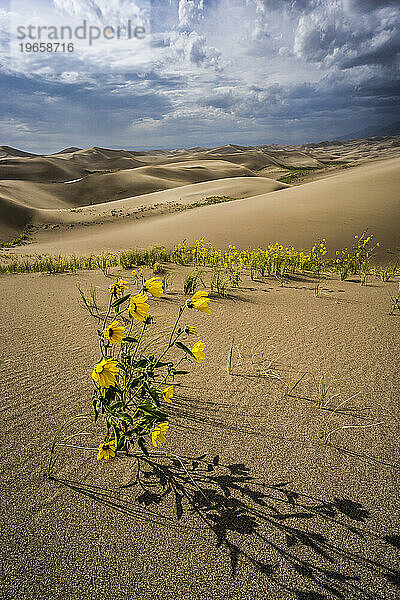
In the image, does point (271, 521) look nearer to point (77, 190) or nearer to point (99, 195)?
point (99, 195)

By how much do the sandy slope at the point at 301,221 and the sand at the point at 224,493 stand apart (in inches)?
259

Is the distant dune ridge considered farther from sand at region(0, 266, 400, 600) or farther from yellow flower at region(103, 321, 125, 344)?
yellow flower at region(103, 321, 125, 344)

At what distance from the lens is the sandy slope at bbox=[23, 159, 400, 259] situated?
9.02m

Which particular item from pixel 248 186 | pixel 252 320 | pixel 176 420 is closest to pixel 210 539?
pixel 176 420

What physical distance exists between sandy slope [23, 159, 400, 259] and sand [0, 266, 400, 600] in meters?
6.58

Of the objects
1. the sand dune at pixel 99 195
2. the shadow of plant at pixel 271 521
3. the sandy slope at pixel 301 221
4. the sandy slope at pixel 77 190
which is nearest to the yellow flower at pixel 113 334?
the shadow of plant at pixel 271 521

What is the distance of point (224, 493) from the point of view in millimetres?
1604

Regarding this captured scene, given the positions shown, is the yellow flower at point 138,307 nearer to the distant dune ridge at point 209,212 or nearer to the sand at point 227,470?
the sand at point 227,470

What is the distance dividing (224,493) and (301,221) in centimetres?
921

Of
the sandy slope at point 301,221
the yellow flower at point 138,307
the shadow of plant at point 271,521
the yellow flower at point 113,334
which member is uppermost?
the sandy slope at point 301,221

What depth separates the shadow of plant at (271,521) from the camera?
126 centimetres

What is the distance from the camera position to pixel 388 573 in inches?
50.3

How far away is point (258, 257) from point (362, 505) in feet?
16.9

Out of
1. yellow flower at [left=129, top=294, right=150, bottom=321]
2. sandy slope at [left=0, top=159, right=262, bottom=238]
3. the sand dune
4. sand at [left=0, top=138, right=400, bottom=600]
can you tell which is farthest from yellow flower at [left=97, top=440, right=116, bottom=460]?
sandy slope at [left=0, top=159, right=262, bottom=238]
